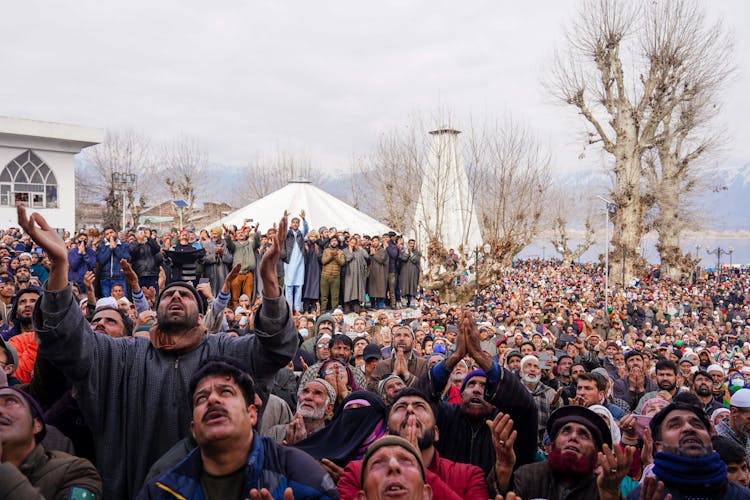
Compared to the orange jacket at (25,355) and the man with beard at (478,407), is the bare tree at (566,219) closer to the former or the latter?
the man with beard at (478,407)

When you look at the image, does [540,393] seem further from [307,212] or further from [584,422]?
[307,212]

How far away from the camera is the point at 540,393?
19.9 ft

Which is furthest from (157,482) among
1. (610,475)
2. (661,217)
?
(661,217)

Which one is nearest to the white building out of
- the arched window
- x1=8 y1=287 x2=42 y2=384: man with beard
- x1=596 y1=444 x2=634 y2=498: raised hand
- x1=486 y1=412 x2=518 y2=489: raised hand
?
the arched window

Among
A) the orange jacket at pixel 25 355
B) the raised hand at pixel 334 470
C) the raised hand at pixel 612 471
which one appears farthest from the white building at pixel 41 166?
the raised hand at pixel 612 471

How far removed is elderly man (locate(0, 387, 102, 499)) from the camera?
8.42 feet

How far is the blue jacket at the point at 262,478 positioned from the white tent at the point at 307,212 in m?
17.0

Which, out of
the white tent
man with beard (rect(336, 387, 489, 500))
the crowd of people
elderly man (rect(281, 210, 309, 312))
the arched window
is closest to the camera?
the crowd of people

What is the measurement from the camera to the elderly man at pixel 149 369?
2.80 meters

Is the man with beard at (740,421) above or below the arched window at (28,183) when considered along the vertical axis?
below

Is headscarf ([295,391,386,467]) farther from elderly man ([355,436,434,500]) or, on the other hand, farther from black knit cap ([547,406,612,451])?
elderly man ([355,436,434,500])

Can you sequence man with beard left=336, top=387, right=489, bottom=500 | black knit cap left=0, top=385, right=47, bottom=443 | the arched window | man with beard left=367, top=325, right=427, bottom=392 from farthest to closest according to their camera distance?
the arched window < man with beard left=367, top=325, right=427, bottom=392 < man with beard left=336, top=387, right=489, bottom=500 < black knit cap left=0, top=385, right=47, bottom=443

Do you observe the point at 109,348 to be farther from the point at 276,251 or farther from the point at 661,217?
the point at 661,217

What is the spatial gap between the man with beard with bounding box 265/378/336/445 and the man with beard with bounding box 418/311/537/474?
71 centimetres
